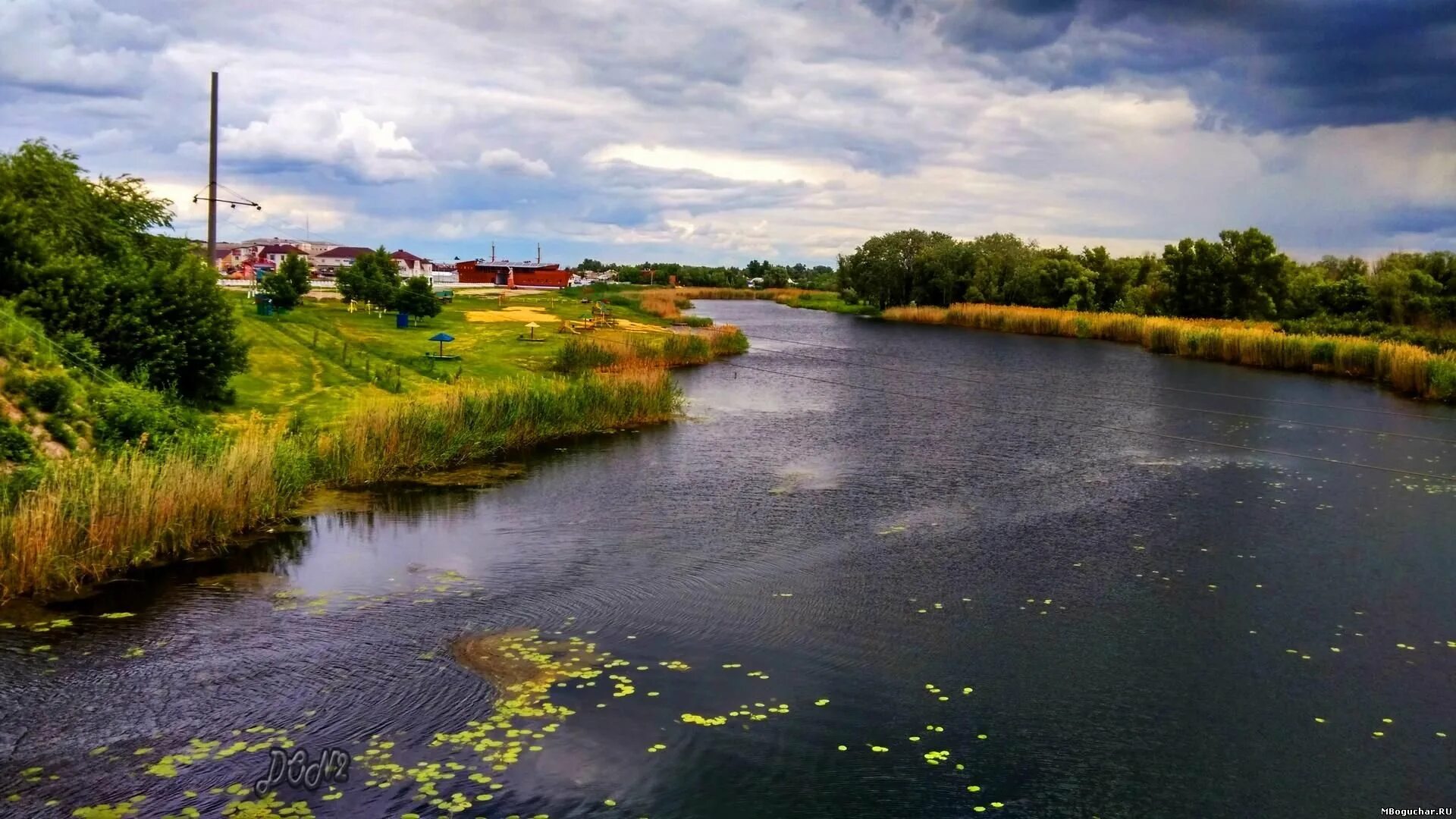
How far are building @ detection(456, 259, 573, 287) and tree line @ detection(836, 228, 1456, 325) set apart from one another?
5299 centimetres

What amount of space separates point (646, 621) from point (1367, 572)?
43.0 feet

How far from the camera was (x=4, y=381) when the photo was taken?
19141 millimetres

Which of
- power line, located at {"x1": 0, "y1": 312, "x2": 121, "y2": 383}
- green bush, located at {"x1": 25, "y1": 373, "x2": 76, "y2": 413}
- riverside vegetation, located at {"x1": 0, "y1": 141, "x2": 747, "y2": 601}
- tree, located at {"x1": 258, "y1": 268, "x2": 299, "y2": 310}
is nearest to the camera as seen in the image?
riverside vegetation, located at {"x1": 0, "y1": 141, "x2": 747, "y2": 601}

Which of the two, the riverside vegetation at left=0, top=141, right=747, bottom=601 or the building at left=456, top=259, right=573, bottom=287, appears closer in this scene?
the riverside vegetation at left=0, top=141, right=747, bottom=601

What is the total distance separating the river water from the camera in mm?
10141

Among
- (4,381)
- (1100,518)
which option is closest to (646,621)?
(1100,518)

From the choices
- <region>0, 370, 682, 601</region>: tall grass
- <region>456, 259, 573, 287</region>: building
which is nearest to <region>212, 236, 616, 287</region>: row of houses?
<region>456, 259, 573, 287</region>: building

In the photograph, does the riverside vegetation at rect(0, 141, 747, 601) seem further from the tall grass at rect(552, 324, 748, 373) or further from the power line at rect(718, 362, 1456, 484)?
the power line at rect(718, 362, 1456, 484)

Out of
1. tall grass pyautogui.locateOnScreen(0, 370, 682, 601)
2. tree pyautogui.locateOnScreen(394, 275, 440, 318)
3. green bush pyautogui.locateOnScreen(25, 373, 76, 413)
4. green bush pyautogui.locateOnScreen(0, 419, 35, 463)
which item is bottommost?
tall grass pyautogui.locateOnScreen(0, 370, 682, 601)

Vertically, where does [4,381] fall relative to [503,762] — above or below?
above

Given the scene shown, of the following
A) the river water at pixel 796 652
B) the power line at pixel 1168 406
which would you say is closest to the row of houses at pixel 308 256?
the power line at pixel 1168 406

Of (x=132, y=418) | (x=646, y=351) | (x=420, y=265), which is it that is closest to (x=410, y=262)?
(x=420, y=265)

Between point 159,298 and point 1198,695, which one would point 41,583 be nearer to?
point 159,298

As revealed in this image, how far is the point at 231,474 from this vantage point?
728 inches
